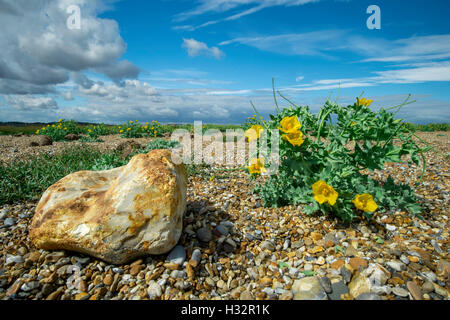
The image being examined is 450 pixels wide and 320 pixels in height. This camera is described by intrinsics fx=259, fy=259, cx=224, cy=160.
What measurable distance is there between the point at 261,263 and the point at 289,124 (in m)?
1.52

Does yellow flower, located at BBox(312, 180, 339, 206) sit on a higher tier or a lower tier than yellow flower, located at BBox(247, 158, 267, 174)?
lower

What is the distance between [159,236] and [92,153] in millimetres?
5035

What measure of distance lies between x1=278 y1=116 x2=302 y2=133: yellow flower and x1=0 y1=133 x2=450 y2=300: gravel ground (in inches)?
49.7

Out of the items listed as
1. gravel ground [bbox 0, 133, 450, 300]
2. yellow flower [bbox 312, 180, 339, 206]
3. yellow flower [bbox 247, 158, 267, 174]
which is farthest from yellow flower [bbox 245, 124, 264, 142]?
gravel ground [bbox 0, 133, 450, 300]

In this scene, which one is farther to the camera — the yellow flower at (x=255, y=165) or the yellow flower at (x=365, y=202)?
the yellow flower at (x=255, y=165)

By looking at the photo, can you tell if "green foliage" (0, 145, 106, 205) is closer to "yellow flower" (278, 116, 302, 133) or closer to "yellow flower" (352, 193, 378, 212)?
"yellow flower" (278, 116, 302, 133)

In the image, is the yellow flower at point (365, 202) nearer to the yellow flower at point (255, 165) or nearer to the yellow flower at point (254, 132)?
the yellow flower at point (255, 165)

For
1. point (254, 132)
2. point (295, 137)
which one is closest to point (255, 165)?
point (254, 132)

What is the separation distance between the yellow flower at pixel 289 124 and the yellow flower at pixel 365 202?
39.4 inches

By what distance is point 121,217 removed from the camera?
2596 mm

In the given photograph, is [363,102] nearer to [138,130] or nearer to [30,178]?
[30,178]

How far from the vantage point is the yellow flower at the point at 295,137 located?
8.79ft

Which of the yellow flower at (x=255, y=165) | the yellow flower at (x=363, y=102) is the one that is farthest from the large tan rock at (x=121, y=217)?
the yellow flower at (x=363, y=102)

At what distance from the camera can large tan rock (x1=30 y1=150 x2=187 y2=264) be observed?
8.49 feet
